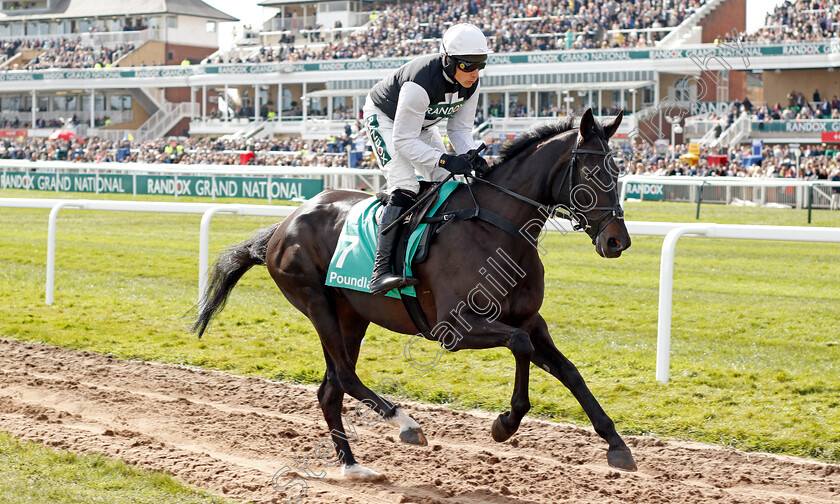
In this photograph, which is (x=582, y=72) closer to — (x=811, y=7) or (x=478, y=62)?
(x=811, y=7)

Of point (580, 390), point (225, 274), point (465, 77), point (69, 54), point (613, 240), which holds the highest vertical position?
point (69, 54)

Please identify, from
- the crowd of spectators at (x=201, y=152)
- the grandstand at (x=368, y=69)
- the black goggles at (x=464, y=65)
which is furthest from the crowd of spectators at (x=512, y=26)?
the black goggles at (x=464, y=65)

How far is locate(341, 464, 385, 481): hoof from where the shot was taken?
161 inches

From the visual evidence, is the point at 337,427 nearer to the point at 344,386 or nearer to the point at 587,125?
the point at 344,386

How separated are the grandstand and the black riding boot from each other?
19.4m

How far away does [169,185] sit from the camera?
25.2 metres

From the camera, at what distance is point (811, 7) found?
108 ft

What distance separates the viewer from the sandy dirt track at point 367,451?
3844 mm

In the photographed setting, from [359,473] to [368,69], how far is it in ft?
134

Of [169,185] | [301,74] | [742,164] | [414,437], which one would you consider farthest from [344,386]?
[301,74]

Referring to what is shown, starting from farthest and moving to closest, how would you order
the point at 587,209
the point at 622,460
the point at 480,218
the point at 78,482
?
the point at 480,218 < the point at 78,482 < the point at 587,209 < the point at 622,460

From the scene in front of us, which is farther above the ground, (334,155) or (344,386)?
(334,155)

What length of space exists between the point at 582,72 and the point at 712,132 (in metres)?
9.62

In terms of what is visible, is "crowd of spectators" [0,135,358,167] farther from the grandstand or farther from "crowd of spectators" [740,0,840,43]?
"crowd of spectators" [740,0,840,43]
